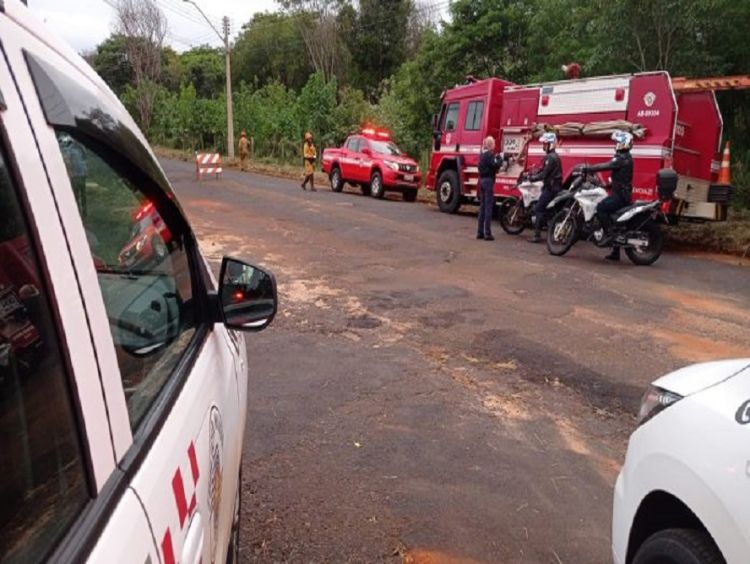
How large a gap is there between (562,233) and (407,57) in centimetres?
3258

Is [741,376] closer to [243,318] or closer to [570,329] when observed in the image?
[243,318]

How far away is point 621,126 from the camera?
439 inches

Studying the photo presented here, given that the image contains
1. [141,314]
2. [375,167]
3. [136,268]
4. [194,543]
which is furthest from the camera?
[375,167]

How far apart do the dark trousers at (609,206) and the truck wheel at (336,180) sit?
11440 millimetres

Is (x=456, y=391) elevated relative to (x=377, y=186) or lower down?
elevated

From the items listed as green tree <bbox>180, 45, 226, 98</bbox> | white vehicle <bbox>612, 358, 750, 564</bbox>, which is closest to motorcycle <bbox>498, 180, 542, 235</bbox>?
white vehicle <bbox>612, 358, 750, 564</bbox>

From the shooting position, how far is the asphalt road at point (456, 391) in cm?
318

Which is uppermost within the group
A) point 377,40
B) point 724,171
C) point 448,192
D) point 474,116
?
point 377,40

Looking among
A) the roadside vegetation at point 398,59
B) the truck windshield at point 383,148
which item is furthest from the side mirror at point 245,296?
the truck windshield at point 383,148

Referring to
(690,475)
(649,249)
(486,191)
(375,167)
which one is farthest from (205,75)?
(690,475)

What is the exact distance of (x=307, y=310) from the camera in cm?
695

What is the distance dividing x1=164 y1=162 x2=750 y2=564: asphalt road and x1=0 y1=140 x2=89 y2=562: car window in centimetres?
206

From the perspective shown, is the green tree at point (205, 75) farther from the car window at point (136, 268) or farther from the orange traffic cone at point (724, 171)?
the car window at point (136, 268)

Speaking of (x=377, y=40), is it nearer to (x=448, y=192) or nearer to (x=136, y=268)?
(x=448, y=192)
